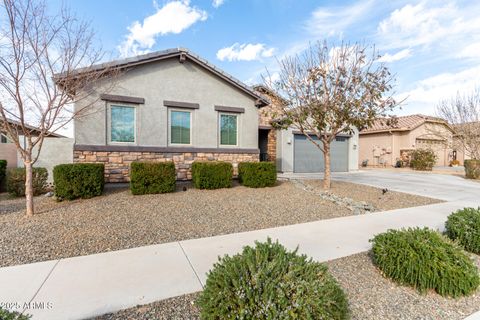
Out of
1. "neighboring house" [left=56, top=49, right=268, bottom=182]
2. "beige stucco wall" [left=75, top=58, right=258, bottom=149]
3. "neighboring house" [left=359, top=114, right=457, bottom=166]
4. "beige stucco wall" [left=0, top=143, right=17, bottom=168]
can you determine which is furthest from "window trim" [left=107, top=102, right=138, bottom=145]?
"neighboring house" [left=359, top=114, right=457, bottom=166]

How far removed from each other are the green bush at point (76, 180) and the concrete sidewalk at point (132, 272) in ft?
12.3

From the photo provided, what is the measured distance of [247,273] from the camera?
197 cm

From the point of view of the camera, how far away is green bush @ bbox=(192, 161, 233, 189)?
8.33m

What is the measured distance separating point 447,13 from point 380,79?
3947mm

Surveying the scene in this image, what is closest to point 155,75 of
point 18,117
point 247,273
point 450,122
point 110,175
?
point 110,175

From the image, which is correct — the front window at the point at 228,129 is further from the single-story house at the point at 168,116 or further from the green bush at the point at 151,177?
the green bush at the point at 151,177

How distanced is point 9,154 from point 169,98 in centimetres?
774

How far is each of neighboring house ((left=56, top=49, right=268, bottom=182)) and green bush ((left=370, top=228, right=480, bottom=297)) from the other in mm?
7778

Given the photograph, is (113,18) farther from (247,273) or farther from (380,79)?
(380,79)

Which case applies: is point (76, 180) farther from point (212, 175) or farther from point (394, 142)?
point (394, 142)

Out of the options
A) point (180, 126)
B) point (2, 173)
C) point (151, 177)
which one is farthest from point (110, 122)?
point (2, 173)

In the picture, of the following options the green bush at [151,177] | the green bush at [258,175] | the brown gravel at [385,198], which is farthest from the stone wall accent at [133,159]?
the brown gravel at [385,198]

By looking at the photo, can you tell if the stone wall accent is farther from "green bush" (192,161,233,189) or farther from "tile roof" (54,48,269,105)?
"tile roof" (54,48,269,105)

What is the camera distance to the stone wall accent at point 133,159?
8.33 m
